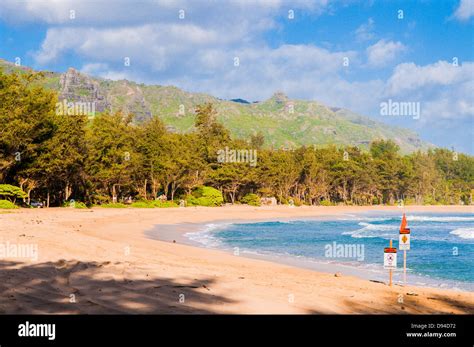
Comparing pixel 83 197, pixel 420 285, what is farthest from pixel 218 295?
pixel 83 197

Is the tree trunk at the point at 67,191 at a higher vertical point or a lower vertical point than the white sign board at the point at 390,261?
higher

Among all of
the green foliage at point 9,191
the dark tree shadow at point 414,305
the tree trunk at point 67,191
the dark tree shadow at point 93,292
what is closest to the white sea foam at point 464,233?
the dark tree shadow at point 414,305

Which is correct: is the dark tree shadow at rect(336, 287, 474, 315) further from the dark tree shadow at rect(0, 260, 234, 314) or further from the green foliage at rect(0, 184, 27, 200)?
the green foliage at rect(0, 184, 27, 200)

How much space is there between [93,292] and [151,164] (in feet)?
185

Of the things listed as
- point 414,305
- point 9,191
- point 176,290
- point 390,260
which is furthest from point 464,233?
point 9,191

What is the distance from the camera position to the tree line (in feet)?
146

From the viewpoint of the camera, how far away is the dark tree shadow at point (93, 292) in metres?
7.87

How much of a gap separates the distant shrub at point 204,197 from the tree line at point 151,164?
1154mm

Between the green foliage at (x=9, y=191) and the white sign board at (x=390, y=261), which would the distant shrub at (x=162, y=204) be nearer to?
the green foliage at (x=9, y=191)

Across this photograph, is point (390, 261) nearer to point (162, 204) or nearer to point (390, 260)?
point (390, 260)

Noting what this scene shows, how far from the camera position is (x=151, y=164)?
64.6m

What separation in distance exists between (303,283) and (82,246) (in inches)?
354
